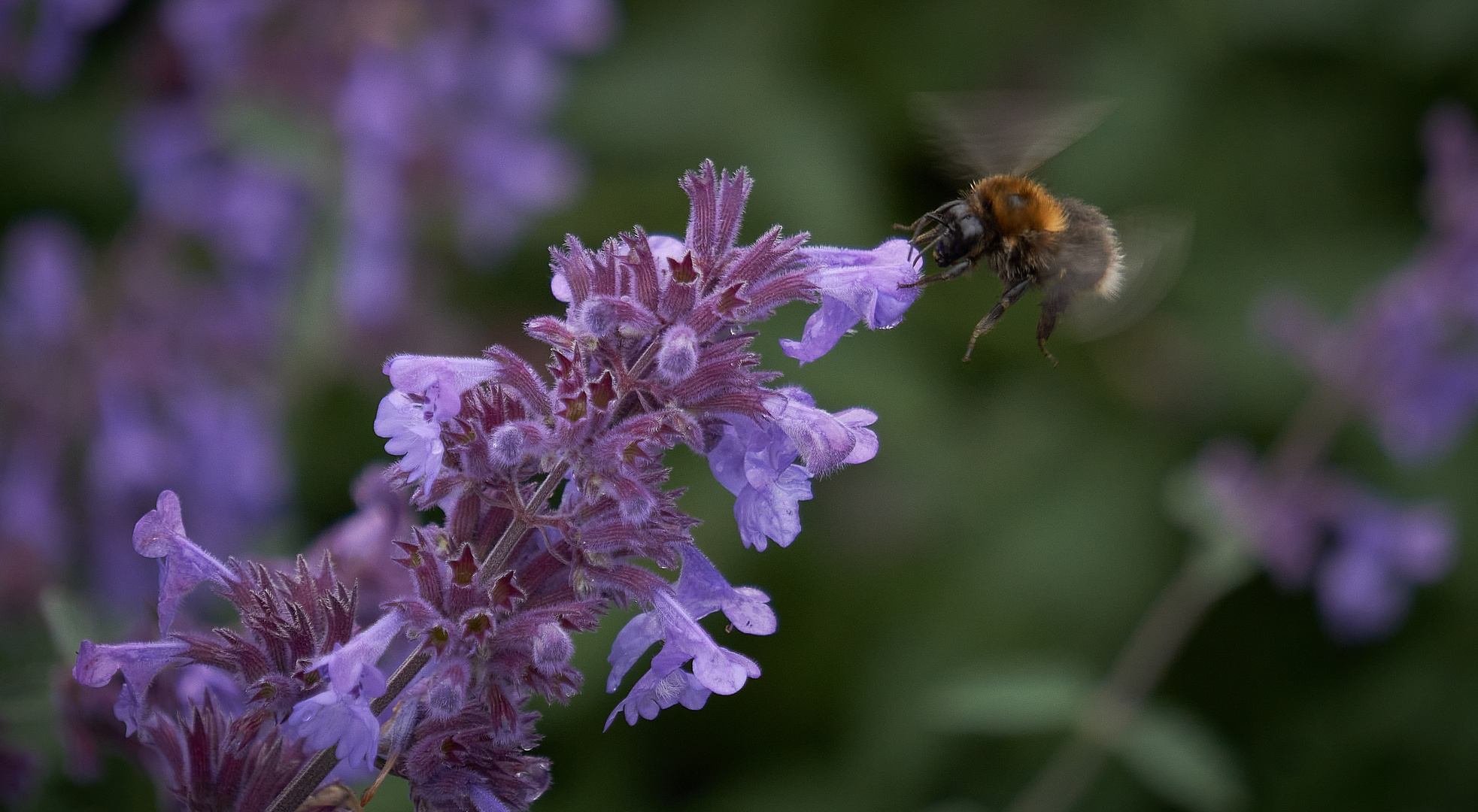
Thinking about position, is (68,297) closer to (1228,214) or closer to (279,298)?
(279,298)

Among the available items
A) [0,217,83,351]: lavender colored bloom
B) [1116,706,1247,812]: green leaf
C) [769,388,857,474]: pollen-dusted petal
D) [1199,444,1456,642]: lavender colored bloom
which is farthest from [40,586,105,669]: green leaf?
[1199,444,1456,642]: lavender colored bloom

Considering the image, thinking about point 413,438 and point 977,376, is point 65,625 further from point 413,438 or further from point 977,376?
point 977,376

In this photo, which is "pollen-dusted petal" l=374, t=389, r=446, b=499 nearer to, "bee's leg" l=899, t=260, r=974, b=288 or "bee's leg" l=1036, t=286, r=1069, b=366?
"bee's leg" l=899, t=260, r=974, b=288

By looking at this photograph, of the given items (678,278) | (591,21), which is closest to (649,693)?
(678,278)

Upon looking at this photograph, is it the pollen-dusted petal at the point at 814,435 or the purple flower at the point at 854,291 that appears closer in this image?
the pollen-dusted petal at the point at 814,435

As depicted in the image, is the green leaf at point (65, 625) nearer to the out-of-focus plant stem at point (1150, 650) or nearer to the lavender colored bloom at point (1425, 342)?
the out-of-focus plant stem at point (1150, 650)

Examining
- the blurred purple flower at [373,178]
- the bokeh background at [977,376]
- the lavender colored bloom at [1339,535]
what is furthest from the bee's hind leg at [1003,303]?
the blurred purple flower at [373,178]

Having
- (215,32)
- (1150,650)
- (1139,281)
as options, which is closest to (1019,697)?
(1150,650)
